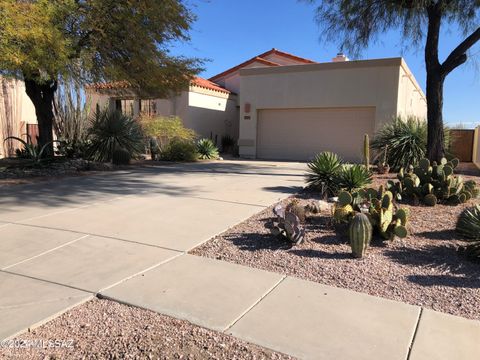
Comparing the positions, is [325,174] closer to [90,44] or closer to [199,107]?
[90,44]

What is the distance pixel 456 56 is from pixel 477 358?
1176 cm

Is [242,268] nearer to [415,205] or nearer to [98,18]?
[415,205]

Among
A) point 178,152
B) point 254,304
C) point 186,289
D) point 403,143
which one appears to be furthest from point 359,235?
point 178,152

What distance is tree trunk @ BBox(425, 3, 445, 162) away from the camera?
516 inches

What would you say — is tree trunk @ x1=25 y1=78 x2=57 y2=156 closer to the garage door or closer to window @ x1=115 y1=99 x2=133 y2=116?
the garage door

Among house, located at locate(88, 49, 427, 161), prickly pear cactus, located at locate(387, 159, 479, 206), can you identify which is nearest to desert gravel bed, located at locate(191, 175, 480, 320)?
prickly pear cactus, located at locate(387, 159, 479, 206)

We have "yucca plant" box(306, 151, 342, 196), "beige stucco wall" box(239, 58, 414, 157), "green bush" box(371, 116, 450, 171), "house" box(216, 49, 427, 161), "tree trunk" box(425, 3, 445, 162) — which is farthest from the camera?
"house" box(216, 49, 427, 161)

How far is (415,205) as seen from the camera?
855 centimetres

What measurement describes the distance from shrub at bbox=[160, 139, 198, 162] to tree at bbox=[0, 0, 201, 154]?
3145 mm

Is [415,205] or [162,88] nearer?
[415,205]

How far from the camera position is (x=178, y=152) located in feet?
60.8

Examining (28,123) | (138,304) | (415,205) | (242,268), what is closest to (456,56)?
(415,205)

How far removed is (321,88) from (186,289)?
17617 millimetres

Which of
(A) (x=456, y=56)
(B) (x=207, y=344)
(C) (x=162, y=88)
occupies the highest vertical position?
(A) (x=456, y=56)
